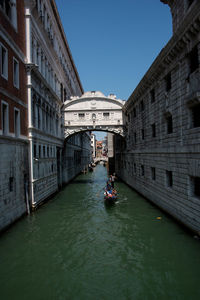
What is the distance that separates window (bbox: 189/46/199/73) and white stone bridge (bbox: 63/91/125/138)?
17.1 meters

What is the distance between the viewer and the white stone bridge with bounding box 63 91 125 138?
26922mm

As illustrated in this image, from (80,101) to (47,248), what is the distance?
20.2m

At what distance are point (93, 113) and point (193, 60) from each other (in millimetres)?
17871

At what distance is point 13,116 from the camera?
12.2 m

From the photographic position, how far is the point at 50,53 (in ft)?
66.9

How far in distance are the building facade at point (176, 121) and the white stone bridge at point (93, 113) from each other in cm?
903

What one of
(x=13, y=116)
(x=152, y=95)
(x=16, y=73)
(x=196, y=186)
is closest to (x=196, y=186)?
(x=196, y=186)

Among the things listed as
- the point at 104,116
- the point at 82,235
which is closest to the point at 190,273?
the point at 82,235

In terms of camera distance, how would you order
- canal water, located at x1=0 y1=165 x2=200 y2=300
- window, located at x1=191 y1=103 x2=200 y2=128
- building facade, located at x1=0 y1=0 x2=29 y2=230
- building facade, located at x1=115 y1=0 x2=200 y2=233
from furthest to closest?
1. building facade, located at x1=0 y1=0 x2=29 y2=230
2. window, located at x1=191 y1=103 x2=200 y2=128
3. building facade, located at x1=115 y1=0 x2=200 y2=233
4. canal water, located at x1=0 y1=165 x2=200 y2=300

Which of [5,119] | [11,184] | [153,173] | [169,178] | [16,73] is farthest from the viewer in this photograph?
[153,173]

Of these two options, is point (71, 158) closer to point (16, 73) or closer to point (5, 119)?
point (16, 73)

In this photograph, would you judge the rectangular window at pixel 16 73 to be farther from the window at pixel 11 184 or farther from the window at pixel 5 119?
the window at pixel 11 184

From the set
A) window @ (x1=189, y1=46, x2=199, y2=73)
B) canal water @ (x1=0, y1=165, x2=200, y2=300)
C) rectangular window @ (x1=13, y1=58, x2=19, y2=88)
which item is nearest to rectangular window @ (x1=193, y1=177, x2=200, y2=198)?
canal water @ (x1=0, y1=165, x2=200, y2=300)

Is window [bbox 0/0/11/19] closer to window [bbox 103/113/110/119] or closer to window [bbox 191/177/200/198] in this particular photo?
window [bbox 191/177/200/198]
